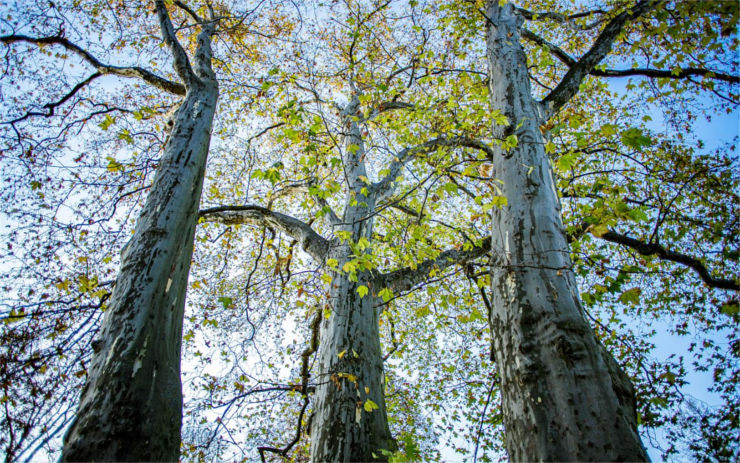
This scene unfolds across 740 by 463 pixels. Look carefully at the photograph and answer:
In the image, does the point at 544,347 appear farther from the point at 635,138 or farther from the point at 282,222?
the point at 282,222

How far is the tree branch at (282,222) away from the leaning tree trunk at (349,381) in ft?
1.83

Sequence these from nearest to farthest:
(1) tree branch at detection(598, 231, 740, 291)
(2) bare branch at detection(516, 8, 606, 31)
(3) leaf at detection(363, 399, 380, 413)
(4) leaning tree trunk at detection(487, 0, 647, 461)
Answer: (4) leaning tree trunk at detection(487, 0, 647, 461) < (3) leaf at detection(363, 399, 380, 413) < (1) tree branch at detection(598, 231, 740, 291) < (2) bare branch at detection(516, 8, 606, 31)

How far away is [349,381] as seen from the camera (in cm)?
345

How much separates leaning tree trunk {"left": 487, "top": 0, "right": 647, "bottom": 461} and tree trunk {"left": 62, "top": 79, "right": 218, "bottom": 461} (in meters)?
2.01

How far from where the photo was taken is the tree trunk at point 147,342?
175 cm

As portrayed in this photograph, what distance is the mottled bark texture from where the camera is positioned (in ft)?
5.73

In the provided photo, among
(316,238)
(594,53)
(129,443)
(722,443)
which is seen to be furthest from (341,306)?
(722,443)

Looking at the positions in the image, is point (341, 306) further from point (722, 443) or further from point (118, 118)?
point (722, 443)

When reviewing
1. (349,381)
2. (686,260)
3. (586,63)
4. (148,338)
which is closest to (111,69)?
(148,338)

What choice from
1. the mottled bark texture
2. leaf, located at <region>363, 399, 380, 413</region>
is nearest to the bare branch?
the mottled bark texture

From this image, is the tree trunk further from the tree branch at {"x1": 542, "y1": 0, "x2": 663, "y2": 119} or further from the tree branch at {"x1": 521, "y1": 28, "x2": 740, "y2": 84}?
the tree branch at {"x1": 521, "y1": 28, "x2": 740, "y2": 84}

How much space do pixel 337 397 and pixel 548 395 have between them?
2176mm

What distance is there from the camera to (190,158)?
314 centimetres

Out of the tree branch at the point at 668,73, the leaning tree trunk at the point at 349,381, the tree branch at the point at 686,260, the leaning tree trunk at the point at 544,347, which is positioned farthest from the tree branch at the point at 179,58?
the tree branch at the point at 686,260
